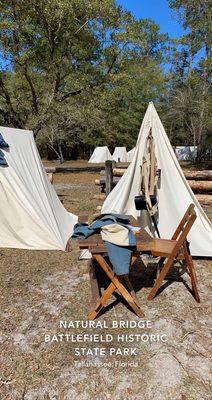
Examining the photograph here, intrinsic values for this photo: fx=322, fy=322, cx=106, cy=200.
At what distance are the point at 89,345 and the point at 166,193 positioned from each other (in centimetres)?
293

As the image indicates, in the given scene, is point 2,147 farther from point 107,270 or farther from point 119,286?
point 119,286

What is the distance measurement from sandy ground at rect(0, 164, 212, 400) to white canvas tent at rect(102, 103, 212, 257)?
1.68ft

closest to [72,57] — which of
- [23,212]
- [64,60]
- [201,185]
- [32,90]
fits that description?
[64,60]

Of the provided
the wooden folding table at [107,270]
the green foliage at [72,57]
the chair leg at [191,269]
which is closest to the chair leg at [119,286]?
the wooden folding table at [107,270]

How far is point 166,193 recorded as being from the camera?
5.35 m

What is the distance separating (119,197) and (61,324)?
8.11 ft

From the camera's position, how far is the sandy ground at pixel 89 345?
258 centimetres

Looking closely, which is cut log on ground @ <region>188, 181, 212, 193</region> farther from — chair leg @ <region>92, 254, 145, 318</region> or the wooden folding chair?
chair leg @ <region>92, 254, 145, 318</region>

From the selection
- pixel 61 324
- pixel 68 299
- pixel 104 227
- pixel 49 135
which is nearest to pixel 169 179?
pixel 104 227

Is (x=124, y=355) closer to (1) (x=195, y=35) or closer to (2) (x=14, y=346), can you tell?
(2) (x=14, y=346)

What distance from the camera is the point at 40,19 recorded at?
1412 cm

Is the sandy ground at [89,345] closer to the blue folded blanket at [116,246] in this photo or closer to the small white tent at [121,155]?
the blue folded blanket at [116,246]

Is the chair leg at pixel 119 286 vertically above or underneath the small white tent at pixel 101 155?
above

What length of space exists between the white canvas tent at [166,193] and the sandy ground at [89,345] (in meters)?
0.51
